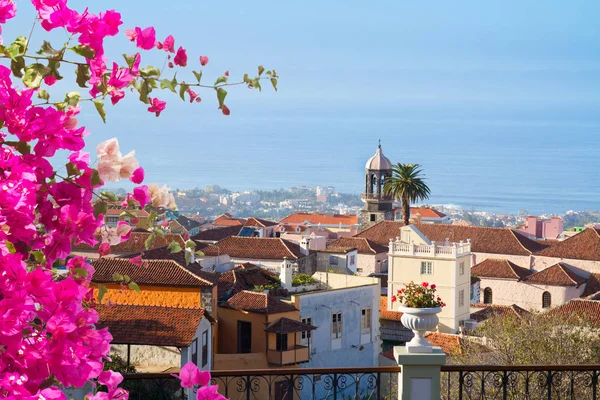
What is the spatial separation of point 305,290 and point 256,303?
16.2 feet

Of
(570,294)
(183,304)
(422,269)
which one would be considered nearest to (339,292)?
(183,304)

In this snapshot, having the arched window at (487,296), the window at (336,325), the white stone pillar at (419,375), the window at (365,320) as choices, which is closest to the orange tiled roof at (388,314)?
the window at (365,320)

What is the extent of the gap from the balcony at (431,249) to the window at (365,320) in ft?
43.4

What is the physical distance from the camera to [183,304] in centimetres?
3000

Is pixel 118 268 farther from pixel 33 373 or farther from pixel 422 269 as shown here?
pixel 33 373

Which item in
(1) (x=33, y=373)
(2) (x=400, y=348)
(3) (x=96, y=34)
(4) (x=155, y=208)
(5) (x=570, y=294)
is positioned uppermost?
(3) (x=96, y=34)

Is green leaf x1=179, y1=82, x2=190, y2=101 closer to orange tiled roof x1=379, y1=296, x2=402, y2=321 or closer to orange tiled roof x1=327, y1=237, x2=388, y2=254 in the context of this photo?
orange tiled roof x1=379, y1=296, x2=402, y2=321

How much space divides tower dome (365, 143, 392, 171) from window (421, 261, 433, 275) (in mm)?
28339

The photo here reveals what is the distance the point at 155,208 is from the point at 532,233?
92.2m

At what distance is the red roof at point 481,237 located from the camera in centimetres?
6662

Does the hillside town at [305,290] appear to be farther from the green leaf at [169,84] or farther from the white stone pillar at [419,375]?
the white stone pillar at [419,375]

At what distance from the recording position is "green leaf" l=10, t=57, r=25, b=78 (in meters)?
3.12

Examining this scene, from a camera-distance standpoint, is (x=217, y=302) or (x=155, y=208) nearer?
(x=155, y=208)

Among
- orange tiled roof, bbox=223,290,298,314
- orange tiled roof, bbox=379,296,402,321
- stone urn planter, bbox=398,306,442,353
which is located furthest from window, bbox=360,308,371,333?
stone urn planter, bbox=398,306,442,353
